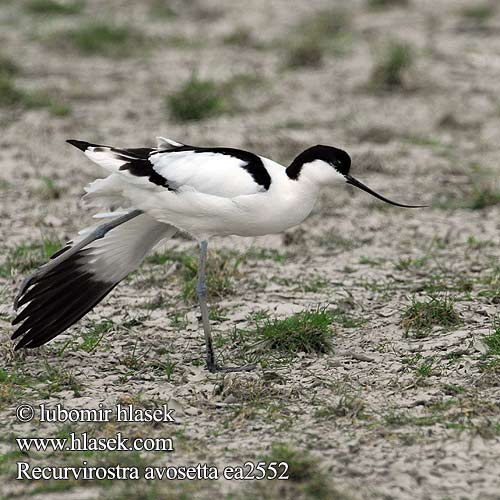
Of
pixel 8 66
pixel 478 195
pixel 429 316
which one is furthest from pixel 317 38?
pixel 429 316

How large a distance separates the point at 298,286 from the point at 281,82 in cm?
476

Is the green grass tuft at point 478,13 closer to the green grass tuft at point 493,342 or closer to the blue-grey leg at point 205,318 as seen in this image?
the green grass tuft at point 493,342

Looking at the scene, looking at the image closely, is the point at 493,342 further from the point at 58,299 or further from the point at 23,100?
the point at 23,100

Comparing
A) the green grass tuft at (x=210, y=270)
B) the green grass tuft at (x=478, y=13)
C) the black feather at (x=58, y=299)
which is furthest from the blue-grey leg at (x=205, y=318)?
the green grass tuft at (x=478, y=13)

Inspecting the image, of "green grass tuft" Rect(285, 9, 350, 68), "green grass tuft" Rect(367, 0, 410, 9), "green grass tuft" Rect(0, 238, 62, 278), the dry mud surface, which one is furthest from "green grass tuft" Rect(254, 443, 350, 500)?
"green grass tuft" Rect(367, 0, 410, 9)

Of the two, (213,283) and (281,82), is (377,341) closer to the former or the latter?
(213,283)

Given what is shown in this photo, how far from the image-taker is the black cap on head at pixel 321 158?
4.91m

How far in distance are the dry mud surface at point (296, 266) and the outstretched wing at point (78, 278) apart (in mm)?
201

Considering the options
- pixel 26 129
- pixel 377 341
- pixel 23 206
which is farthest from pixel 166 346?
pixel 26 129

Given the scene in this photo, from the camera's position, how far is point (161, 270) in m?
6.43

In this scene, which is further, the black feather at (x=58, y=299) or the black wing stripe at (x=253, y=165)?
the black feather at (x=58, y=299)

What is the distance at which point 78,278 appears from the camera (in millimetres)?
5156

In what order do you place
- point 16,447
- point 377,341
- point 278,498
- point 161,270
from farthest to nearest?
point 161,270, point 377,341, point 16,447, point 278,498

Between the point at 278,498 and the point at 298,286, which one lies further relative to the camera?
the point at 298,286
